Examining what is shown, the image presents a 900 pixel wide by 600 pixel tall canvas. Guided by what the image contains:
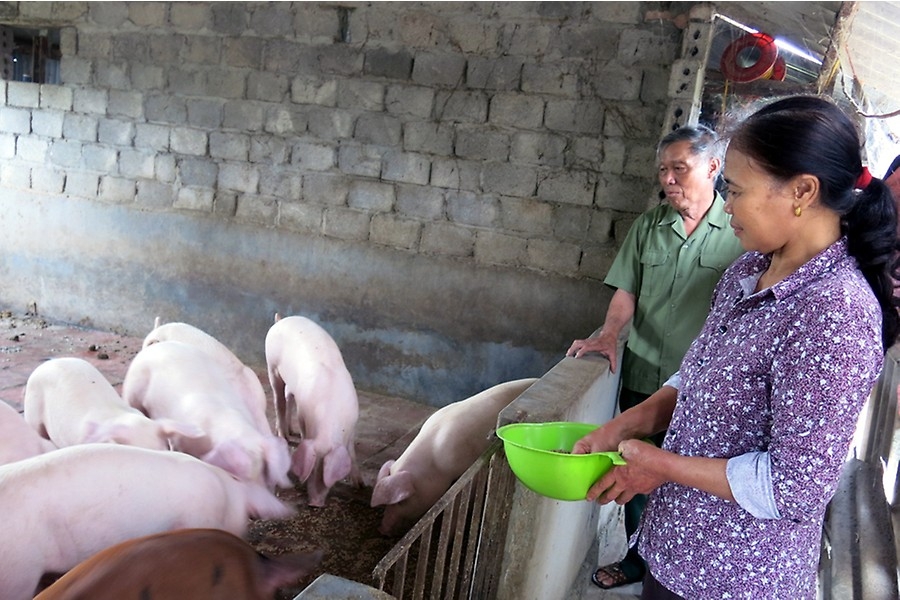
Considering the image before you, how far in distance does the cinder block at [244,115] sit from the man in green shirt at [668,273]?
3701 millimetres

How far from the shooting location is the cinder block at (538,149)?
16.7ft

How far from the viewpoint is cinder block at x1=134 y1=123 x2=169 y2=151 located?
627 centimetres

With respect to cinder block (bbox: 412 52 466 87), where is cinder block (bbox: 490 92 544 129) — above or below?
below

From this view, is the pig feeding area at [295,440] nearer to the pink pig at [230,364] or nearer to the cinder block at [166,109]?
the pink pig at [230,364]

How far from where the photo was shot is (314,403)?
12.4 feet

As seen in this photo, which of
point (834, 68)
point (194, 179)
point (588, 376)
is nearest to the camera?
point (588, 376)

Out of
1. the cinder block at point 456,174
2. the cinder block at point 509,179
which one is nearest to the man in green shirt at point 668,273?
the cinder block at point 509,179

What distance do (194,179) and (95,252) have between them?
4.36 feet

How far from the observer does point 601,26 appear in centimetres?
488

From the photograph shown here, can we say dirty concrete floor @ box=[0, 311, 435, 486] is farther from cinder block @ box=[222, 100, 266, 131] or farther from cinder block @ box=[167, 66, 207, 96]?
cinder block @ box=[167, 66, 207, 96]

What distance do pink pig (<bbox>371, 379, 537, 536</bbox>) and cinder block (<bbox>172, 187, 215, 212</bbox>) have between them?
3.78 metres

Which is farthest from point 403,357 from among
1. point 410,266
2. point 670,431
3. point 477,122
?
point 670,431

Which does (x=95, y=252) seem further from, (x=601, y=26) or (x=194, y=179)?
(x=601, y=26)

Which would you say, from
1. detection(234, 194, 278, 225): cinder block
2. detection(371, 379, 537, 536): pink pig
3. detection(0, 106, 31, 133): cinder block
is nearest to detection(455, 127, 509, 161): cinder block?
detection(234, 194, 278, 225): cinder block
